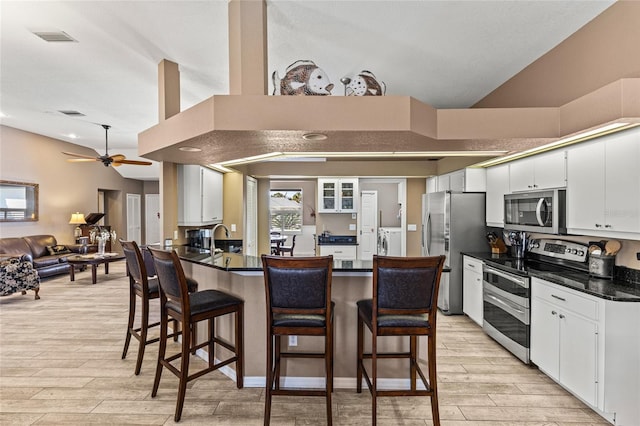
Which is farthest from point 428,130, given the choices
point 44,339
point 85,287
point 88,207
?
point 88,207

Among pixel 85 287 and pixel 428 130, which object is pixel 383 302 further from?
pixel 85 287

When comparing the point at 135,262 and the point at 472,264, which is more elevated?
the point at 135,262

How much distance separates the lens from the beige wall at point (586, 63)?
2.21 m

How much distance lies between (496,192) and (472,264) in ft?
3.00

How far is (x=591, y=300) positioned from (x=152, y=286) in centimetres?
353

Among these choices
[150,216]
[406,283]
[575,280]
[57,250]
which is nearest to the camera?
[406,283]

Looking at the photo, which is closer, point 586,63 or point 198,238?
point 586,63

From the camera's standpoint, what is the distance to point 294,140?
98.5 inches

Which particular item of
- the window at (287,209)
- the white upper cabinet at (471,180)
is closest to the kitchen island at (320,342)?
the white upper cabinet at (471,180)

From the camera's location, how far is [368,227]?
646 cm

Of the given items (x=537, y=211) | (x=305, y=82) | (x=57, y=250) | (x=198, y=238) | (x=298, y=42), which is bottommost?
(x=57, y=250)

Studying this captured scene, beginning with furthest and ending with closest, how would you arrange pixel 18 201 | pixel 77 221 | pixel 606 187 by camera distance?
pixel 77 221 → pixel 18 201 → pixel 606 187

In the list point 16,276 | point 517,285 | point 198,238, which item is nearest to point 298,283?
point 517,285

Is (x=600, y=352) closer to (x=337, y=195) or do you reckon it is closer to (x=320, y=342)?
(x=320, y=342)
